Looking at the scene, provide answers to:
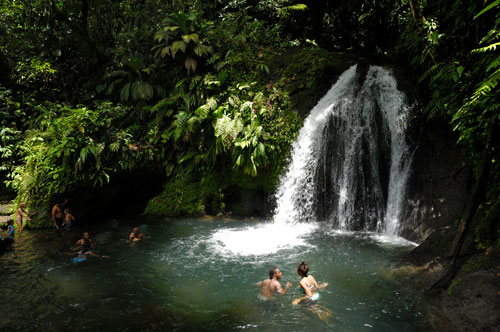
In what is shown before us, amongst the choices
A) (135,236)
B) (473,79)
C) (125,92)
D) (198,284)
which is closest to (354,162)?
(473,79)

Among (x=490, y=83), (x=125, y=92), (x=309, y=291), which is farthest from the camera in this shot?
(x=125, y=92)

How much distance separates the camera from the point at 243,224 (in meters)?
10.3

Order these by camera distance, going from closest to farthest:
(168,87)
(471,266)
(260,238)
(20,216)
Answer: (471,266) → (260,238) → (20,216) → (168,87)

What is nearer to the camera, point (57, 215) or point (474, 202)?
point (474, 202)

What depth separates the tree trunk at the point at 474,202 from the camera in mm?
4898

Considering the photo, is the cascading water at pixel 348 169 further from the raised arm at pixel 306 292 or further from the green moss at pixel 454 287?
the green moss at pixel 454 287

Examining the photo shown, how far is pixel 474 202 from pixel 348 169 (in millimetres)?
5057

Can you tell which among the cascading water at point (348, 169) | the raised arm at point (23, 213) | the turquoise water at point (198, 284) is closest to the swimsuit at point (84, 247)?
the turquoise water at point (198, 284)

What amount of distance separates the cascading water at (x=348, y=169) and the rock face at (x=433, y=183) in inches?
13.4

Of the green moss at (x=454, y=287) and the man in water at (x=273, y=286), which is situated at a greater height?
the green moss at (x=454, y=287)

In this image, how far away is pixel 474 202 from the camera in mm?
4938

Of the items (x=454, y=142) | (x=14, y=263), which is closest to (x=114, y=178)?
(x=14, y=263)

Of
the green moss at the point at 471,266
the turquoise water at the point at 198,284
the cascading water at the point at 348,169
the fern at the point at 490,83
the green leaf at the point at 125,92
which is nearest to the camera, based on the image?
the fern at the point at 490,83

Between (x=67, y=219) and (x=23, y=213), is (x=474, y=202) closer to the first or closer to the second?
(x=67, y=219)
